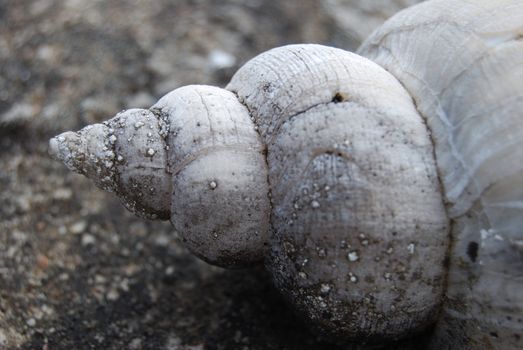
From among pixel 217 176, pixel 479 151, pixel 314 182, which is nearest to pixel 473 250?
pixel 479 151

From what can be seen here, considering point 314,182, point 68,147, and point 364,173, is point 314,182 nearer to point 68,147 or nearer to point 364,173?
point 364,173

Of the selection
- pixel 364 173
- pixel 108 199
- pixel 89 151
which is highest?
pixel 364 173

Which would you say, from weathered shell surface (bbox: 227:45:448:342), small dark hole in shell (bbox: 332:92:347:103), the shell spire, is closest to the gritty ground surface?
weathered shell surface (bbox: 227:45:448:342)

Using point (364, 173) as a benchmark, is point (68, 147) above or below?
below

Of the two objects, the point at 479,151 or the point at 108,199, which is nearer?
the point at 479,151

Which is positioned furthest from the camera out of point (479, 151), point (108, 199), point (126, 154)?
point (108, 199)
